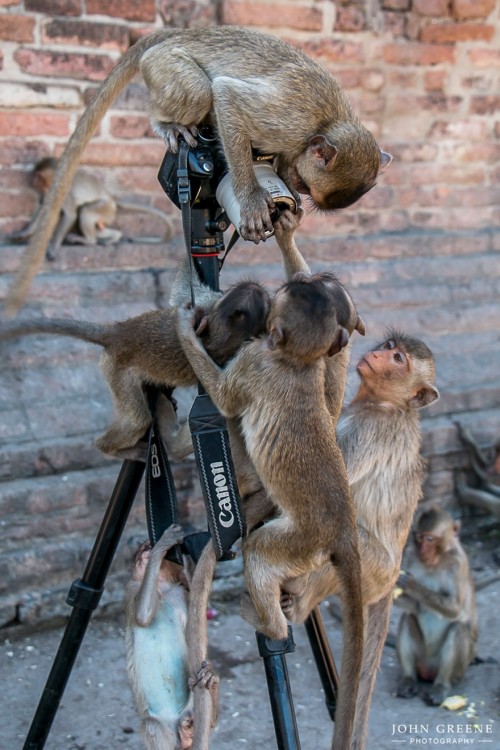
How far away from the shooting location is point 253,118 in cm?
258

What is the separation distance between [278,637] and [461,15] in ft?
12.5

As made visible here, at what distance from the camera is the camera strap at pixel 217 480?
229cm

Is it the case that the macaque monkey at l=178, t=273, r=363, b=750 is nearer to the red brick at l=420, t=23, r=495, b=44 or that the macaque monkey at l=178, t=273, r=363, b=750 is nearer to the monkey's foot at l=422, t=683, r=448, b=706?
the monkey's foot at l=422, t=683, r=448, b=706

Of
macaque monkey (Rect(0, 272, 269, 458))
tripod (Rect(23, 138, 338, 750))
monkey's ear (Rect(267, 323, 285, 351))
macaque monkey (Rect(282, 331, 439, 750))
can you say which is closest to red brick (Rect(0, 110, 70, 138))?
macaque monkey (Rect(0, 272, 269, 458))

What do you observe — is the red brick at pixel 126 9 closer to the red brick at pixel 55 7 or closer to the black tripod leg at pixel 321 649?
the red brick at pixel 55 7

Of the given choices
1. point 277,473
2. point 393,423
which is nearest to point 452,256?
point 393,423

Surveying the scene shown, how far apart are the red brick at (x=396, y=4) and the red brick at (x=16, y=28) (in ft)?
6.04

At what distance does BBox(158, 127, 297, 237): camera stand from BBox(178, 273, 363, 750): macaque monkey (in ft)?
0.65

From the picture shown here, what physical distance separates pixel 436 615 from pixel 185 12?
2.77 m

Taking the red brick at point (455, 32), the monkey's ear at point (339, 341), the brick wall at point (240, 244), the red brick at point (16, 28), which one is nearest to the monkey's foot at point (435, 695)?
the brick wall at point (240, 244)

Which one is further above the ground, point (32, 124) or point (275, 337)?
point (32, 124)

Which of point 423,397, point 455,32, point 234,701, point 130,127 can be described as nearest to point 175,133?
point 423,397

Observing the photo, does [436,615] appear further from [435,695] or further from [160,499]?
[160,499]

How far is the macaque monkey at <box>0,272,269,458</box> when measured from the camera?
2533 millimetres
